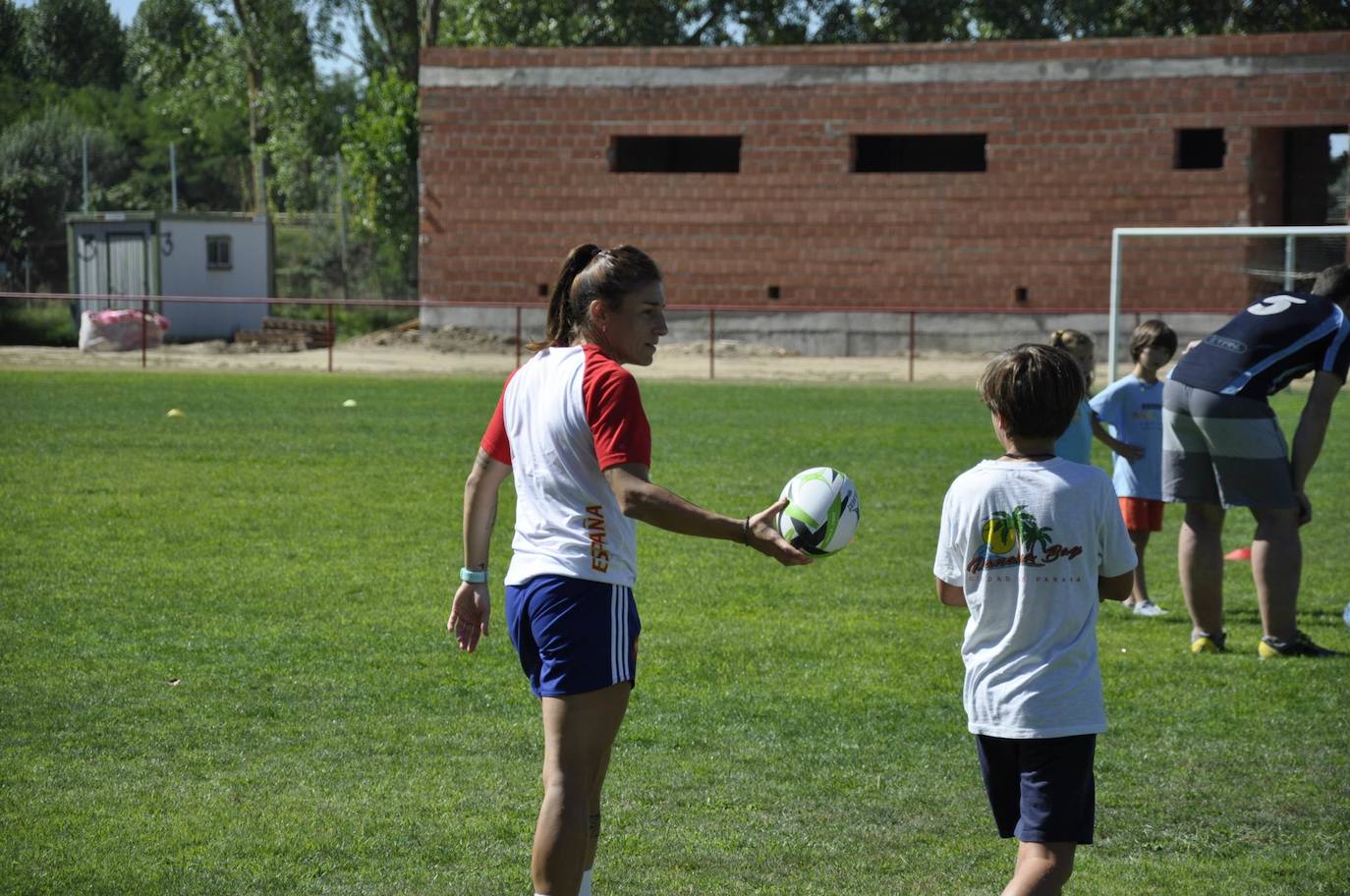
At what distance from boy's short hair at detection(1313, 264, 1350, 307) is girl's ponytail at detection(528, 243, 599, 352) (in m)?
4.37

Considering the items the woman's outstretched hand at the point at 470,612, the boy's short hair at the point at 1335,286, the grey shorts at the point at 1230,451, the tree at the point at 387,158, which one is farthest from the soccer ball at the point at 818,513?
the tree at the point at 387,158

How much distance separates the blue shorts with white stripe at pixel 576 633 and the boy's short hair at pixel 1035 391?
103 centimetres

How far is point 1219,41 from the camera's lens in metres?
30.9

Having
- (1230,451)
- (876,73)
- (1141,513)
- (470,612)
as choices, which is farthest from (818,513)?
(876,73)

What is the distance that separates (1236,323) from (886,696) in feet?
8.01

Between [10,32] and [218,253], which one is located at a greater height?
[10,32]

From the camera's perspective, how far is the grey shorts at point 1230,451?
279 inches

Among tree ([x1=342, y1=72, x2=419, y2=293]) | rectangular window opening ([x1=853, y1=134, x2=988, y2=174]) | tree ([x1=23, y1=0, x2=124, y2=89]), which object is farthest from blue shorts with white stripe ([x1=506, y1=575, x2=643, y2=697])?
tree ([x1=342, y1=72, x2=419, y2=293])

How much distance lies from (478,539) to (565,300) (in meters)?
0.76

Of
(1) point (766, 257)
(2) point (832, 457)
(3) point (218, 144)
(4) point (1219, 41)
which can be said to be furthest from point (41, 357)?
(3) point (218, 144)

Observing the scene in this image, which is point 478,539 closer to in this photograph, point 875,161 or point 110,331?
point 110,331

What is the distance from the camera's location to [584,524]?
376 centimetres

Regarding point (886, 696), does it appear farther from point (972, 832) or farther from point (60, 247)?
point (60, 247)

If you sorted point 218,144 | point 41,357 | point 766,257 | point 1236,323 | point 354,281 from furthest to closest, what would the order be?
point 218,144, point 354,281, point 766,257, point 41,357, point 1236,323
